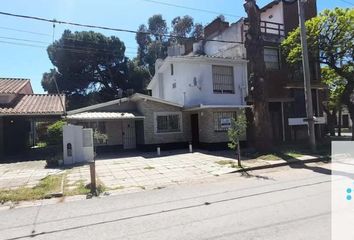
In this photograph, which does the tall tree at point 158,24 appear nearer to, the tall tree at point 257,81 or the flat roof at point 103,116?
the flat roof at point 103,116

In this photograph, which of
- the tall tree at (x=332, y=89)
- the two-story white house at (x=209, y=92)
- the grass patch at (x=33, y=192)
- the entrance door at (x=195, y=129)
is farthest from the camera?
the tall tree at (x=332, y=89)

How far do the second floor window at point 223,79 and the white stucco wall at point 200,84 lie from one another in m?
0.27

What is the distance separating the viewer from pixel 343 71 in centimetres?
2078

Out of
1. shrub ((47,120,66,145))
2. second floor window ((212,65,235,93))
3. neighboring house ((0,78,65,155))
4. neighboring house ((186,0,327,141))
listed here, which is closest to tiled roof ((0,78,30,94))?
neighboring house ((0,78,65,155))

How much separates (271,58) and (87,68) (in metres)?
22.7

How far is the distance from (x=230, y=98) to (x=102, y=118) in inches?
333

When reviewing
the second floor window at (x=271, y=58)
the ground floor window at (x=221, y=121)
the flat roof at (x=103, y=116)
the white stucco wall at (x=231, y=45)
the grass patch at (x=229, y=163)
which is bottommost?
the grass patch at (x=229, y=163)

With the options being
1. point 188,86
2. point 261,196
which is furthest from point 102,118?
point 261,196

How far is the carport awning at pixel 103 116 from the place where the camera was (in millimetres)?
19203

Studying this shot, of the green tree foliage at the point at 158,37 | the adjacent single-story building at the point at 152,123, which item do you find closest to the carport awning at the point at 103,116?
the adjacent single-story building at the point at 152,123

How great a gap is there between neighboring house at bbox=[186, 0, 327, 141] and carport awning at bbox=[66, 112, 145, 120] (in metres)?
8.06

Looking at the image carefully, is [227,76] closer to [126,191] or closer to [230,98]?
[230,98]

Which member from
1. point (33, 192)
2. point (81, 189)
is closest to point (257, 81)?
point (81, 189)

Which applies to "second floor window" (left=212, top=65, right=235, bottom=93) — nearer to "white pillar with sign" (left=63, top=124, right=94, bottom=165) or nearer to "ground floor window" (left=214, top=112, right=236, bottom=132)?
"ground floor window" (left=214, top=112, right=236, bottom=132)
